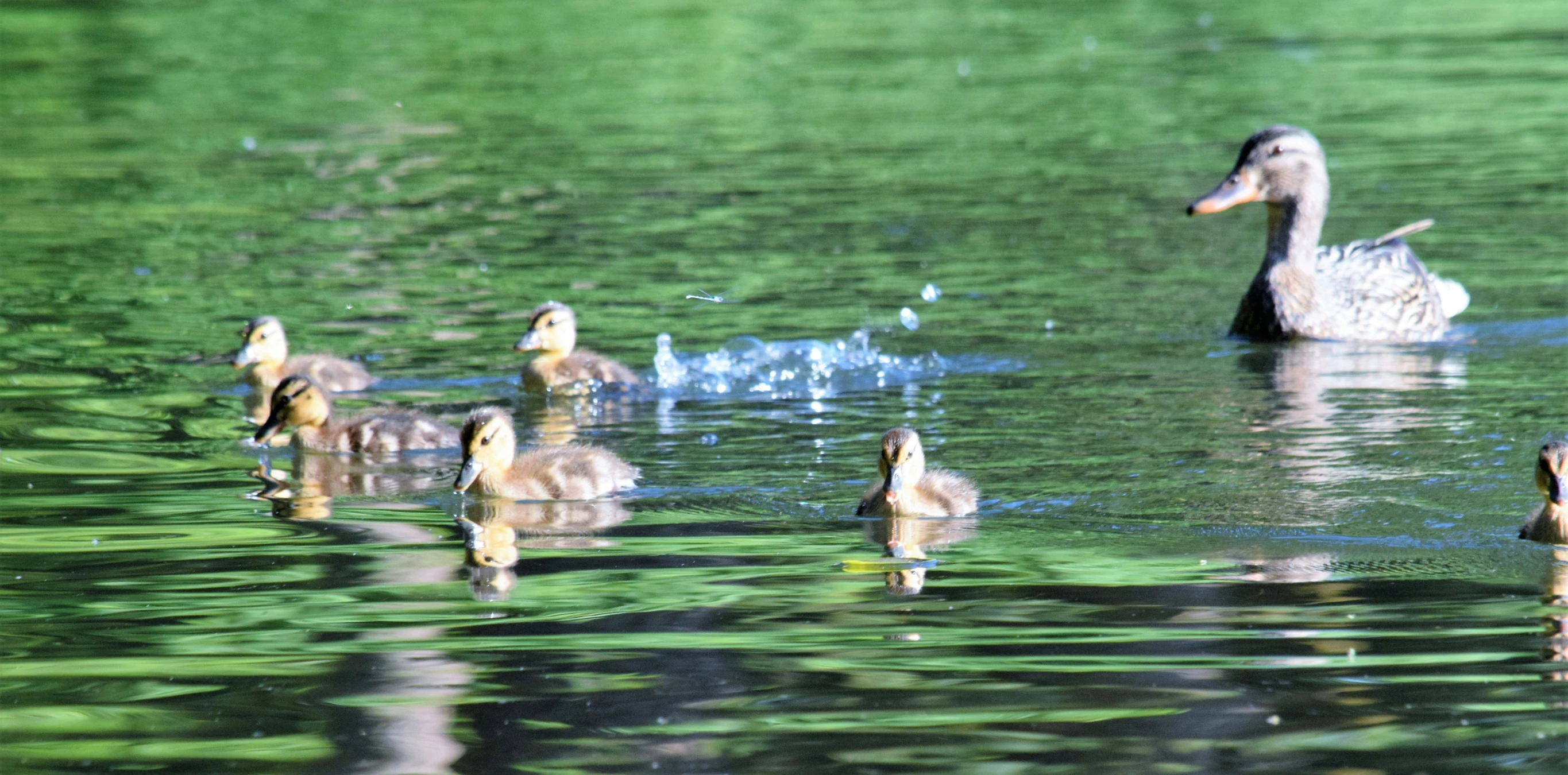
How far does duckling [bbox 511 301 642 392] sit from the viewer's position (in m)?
9.61

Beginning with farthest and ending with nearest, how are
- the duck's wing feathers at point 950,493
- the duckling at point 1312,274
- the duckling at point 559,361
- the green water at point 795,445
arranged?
the duckling at point 1312,274 < the duckling at point 559,361 < the duck's wing feathers at point 950,493 < the green water at point 795,445

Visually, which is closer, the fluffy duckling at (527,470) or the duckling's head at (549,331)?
the fluffy duckling at (527,470)

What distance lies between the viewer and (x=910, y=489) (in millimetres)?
6773

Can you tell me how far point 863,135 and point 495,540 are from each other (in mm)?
11924

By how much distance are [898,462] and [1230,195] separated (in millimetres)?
4954

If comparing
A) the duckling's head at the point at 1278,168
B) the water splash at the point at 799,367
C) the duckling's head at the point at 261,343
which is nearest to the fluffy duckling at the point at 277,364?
the duckling's head at the point at 261,343

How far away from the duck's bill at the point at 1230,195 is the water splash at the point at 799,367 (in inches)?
71.9

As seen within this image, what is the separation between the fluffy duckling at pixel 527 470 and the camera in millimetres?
7344

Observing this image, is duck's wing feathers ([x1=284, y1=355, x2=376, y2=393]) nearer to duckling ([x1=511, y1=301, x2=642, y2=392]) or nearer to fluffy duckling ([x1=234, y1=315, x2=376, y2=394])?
fluffy duckling ([x1=234, y1=315, x2=376, y2=394])

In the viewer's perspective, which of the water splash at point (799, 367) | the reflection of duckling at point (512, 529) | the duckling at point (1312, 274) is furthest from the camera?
the duckling at point (1312, 274)

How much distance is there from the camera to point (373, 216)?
14898 millimetres

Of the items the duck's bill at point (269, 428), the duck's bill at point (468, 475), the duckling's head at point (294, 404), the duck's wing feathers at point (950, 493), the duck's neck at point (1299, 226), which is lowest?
the duck's wing feathers at point (950, 493)

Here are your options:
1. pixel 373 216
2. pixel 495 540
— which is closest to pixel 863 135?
pixel 373 216

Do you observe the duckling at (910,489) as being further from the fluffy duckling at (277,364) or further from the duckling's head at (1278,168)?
the duckling's head at (1278,168)
